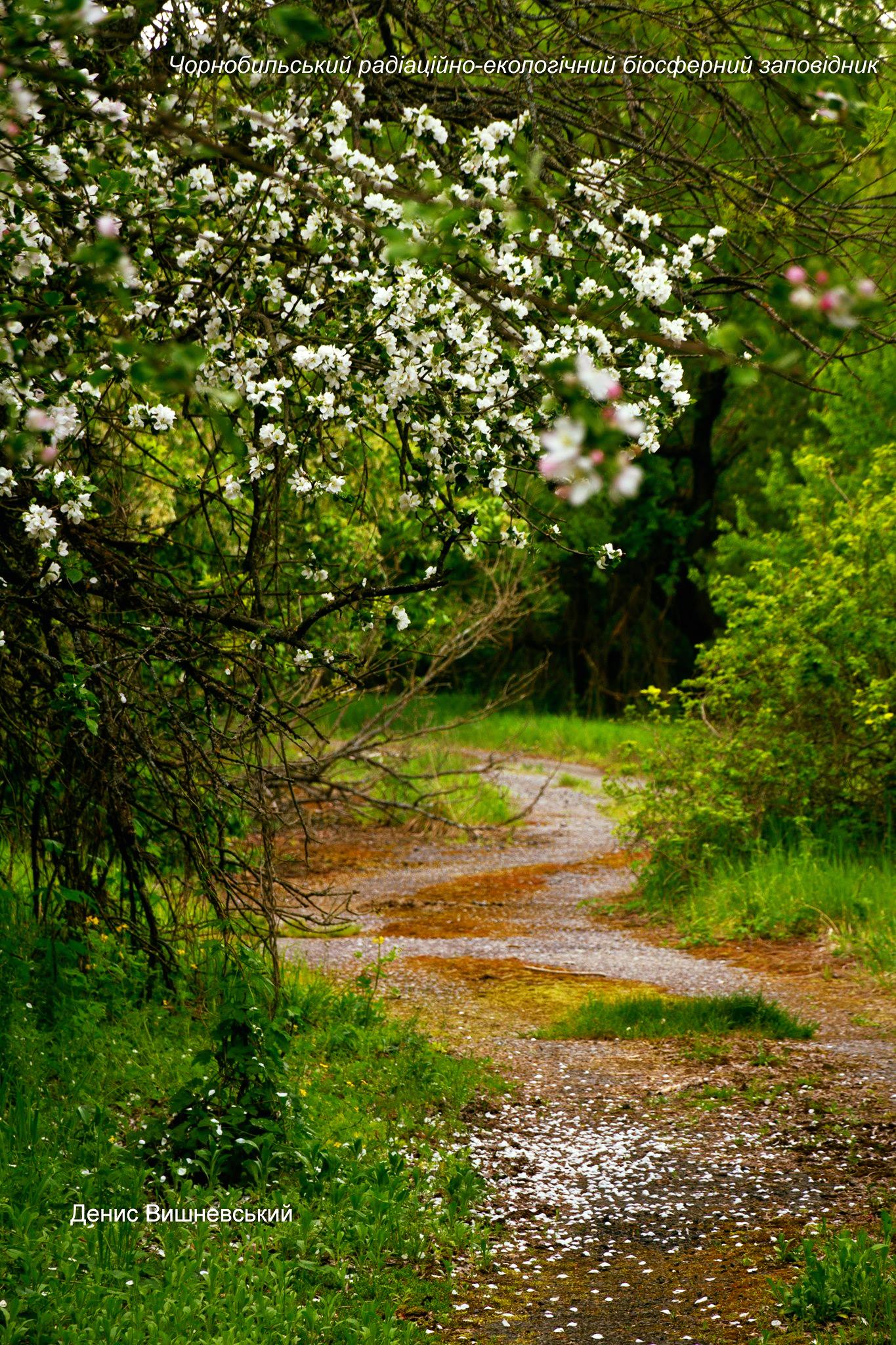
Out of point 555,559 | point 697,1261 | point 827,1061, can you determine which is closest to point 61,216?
point 697,1261

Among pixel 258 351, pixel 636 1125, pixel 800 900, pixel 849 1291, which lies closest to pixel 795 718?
pixel 800 900

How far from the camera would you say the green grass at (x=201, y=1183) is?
361 centimetres

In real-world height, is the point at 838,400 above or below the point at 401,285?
above

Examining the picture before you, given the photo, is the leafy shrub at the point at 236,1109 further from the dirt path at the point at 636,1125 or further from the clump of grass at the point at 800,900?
the clump of grass at the point at 800,900

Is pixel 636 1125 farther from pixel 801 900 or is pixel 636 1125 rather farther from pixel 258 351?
pixel 801 900

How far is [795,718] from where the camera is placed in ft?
35.2

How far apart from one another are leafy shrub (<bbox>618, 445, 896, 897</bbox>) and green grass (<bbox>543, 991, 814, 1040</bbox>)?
3143 millimetres

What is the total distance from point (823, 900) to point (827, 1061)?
301 cm

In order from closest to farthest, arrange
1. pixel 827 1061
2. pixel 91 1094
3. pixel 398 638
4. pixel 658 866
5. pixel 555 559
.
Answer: pixel 91 1094 → pixel 827 1061 → pixel 398 638 → pixel 658 866 → pixel 555 559

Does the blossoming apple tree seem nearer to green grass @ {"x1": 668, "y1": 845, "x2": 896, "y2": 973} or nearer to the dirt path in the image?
the dirt path

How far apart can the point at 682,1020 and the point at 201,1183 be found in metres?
3.43

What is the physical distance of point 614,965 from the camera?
8.87m

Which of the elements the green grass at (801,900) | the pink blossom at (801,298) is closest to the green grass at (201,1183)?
the pink blossom at (801,298)

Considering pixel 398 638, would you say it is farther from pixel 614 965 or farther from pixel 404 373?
pixel 404 373
